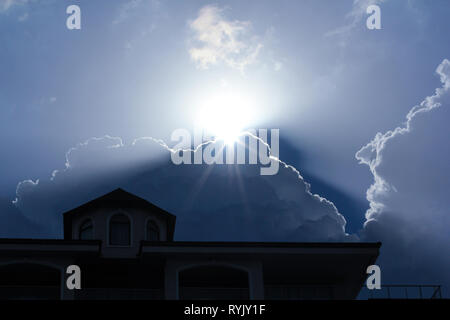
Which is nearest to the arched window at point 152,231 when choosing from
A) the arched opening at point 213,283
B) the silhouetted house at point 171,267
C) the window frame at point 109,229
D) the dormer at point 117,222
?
the dormer at point 117,222

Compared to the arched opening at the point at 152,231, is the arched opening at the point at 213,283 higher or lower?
lower

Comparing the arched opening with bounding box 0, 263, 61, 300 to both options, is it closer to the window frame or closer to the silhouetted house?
the silhouetted house

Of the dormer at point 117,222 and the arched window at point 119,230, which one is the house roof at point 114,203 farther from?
the arched window at point 119,230

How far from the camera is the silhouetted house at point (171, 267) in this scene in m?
34.6

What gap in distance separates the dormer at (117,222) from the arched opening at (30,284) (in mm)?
3024

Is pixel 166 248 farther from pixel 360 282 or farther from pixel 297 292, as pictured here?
pixel 360 282

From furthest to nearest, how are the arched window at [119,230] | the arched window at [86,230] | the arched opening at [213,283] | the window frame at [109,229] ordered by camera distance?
the arched window at [86,230] → the arched window at [119,230] → the window frame at [109,229] → the arched opening at [213,283]

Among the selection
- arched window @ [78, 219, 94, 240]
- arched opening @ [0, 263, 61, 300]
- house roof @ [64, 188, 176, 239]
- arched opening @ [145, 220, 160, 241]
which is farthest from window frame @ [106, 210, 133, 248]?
arched opening @ [0, 263, 61, 300]

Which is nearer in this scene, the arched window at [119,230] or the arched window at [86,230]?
the arched window at [119,230]

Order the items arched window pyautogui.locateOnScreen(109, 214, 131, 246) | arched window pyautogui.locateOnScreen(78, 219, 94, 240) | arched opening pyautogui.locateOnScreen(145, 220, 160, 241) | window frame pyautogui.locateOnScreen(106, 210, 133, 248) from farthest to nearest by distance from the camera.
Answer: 1. arched opening pyautogui.locateOnScreen(145, 220, 160, 241)
2. arched window pyautogui.locateOnScreen(78, 219, 94, 240)
3. arched window pyautogui.locateOnScreen(109, 214, 131, 246)
4. window frame pyautogui.locateOnScreen(106, 210, 133, 248)

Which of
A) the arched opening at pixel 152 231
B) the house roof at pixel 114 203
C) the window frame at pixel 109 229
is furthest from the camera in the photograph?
the arched opening at pixel 152 231

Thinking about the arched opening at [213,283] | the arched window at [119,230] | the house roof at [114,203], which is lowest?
the arched opening at [213,283]

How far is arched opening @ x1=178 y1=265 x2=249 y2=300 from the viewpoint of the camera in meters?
35.4
